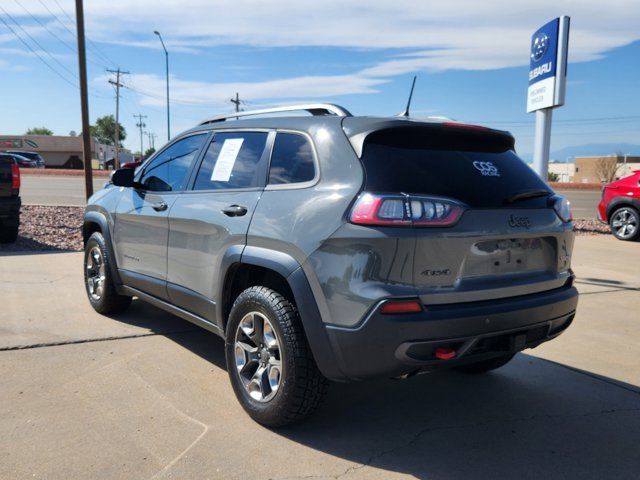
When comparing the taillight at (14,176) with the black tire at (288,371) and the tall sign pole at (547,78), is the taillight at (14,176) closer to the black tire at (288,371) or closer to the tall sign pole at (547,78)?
the black tire at (288,371)

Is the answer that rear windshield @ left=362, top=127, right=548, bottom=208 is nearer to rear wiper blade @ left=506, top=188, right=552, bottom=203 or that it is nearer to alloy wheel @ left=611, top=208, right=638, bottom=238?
rear wiper blade @ left=506, top=188, right=552, bottom=203

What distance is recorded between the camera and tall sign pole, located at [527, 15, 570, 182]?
8.88 m

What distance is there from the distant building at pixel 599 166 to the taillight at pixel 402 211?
84.7 meters

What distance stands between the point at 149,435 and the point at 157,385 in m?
0.73

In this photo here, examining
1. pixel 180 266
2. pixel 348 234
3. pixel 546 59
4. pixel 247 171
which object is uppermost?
pixel 546 59

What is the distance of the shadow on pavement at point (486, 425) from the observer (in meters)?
2.99

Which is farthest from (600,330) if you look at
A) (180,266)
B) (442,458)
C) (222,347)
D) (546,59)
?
(546,59)

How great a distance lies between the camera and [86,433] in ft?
10.5

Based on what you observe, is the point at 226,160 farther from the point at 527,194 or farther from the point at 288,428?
the point at 527,194

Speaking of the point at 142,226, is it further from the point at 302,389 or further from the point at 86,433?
the point at 302,389

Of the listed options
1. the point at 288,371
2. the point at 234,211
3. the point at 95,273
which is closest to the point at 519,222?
the point at 288,371

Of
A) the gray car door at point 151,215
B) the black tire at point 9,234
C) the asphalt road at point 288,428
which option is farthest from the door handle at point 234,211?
the black tire at point 9,234

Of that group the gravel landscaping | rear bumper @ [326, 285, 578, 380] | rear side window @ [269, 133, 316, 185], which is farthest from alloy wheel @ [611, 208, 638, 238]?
rear side window @ [269, 133, 316, 185]

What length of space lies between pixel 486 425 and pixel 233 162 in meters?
2.31
